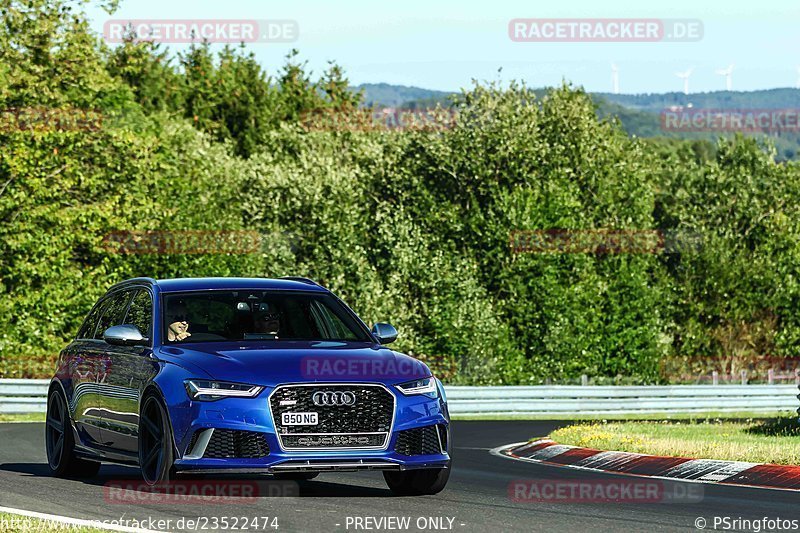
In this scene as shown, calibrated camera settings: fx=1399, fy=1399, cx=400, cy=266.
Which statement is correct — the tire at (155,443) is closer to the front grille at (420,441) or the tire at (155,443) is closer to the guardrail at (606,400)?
the front grille at (420,441)

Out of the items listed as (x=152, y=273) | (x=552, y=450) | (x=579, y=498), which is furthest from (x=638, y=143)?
(x=579, y=498)

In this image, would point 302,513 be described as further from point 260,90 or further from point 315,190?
point 260,90

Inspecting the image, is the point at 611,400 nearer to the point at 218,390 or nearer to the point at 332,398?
the point at 332,398

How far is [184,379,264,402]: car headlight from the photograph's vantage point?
33.9 feet

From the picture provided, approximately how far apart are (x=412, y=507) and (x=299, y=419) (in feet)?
3.47

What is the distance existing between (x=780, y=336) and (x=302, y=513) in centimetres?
5768

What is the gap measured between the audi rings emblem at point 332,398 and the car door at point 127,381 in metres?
1.56

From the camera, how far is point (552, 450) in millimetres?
17312

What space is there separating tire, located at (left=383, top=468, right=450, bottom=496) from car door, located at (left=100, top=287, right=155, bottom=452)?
7.07 feet

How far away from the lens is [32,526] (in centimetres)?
898

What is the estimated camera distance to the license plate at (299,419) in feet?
33.9

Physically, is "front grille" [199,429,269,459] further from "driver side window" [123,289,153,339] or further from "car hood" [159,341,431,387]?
"driver side window" [123,289,153,339]

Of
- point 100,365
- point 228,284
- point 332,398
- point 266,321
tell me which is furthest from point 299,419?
point 100,365

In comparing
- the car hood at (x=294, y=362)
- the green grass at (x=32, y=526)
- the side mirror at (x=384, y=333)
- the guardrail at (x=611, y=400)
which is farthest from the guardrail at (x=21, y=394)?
the green grass at (x=32, y=526)
